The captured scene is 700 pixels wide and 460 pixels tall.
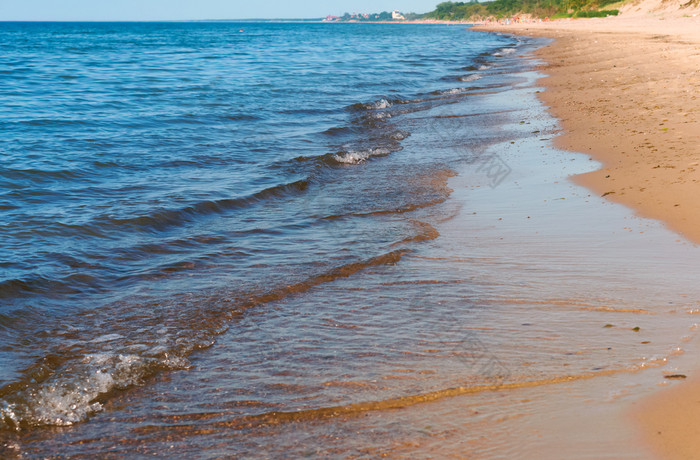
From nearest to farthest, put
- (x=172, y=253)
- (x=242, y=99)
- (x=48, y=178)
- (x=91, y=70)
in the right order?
(x=172, y=253) < (x=48, y=178) < (x=242, y=99) < (x=91, y=70)

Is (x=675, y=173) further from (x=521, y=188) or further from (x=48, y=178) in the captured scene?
(x=48, y=178)

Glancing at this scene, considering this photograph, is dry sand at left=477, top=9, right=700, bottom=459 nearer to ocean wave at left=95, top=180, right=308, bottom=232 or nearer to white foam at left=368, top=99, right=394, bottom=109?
ocean wave at left=95, top=180, right=308, bottom=232

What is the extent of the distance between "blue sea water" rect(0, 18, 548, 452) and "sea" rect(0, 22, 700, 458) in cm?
3

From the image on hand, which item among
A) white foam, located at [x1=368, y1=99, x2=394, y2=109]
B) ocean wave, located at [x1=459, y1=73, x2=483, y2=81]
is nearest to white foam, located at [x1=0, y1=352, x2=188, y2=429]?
white foam, located at [x1=368, y1=99, x2=394, y2=109]

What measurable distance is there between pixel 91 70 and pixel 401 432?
80.6ft

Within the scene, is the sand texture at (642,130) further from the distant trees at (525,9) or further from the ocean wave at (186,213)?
the distant trees at (525,9)

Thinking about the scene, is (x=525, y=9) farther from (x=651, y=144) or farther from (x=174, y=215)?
(x=174, y=215)

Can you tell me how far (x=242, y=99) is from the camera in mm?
15898

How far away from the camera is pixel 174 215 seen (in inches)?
255

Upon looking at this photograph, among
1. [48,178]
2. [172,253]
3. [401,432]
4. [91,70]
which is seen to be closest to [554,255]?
[401,432]

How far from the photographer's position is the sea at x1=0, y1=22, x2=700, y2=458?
2.76 meters

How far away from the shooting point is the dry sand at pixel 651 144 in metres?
2.60

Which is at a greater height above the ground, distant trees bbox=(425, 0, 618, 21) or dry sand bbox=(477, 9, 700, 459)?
distant trees bbox=(425, 0, 618, 21)

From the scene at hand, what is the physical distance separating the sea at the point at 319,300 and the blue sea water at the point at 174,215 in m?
0.03
